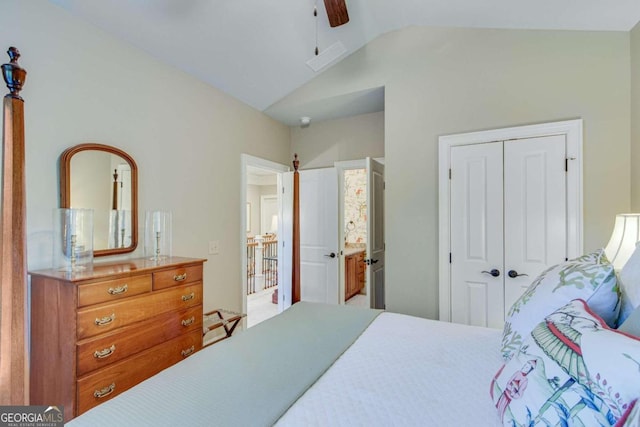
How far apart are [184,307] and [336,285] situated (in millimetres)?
2006

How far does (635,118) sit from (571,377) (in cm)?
230

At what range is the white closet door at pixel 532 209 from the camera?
7.43ft

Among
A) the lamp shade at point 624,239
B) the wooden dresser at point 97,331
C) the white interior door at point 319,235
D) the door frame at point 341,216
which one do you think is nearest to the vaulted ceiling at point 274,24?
the door frame at point 341,216

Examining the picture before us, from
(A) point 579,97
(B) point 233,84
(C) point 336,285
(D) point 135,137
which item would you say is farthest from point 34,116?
(A) point 579,97

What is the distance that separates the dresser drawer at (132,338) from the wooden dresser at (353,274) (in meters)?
2.73

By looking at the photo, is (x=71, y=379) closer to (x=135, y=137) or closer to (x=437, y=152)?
(x=135, y=137)

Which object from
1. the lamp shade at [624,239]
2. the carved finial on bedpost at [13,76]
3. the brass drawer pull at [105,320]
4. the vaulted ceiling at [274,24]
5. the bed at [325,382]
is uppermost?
the vaulted ceiling at [274,24]

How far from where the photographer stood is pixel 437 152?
2660 mm

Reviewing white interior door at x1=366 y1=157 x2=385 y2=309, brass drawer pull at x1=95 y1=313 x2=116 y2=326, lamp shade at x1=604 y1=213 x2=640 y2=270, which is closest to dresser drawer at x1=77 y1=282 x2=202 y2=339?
brass drawer pull at x1=95 y1=313 x2=116 y2=326

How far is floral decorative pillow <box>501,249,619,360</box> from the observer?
99 cm

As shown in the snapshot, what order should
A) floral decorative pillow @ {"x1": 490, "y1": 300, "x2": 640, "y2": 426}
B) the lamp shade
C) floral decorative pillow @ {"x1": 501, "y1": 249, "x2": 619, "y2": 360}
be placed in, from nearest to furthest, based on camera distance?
floral decorative pillow @ {"x1": 490, "y1": 300, "x2": 640, "y2": 426}, floral decorative pillow @ {"x1": 501, "y1": 249, "x2": 619, "y2": 360}, the lamp shade

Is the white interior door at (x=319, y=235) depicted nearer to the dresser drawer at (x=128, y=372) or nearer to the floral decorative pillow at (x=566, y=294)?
the dresser drawer at (x=128, y=372)

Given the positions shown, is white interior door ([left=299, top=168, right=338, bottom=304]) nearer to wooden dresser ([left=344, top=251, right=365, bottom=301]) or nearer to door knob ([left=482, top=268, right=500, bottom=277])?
wooden dresser ([left=344, top=251, right=365, bottom=301])

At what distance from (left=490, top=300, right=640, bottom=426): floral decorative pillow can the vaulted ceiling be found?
2.33 meters
